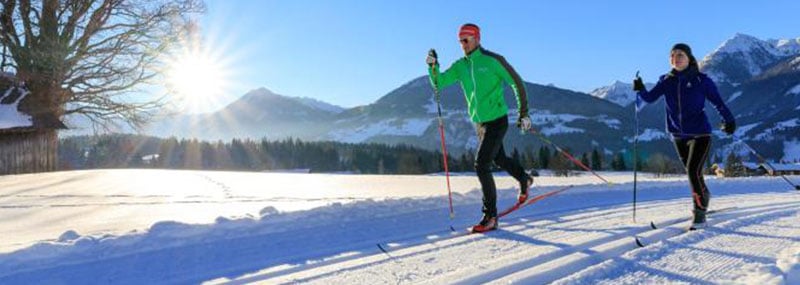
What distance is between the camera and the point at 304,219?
19.8 ft

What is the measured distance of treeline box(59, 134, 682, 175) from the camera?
245 ft

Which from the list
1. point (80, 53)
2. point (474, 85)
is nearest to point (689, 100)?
point (474, 85)

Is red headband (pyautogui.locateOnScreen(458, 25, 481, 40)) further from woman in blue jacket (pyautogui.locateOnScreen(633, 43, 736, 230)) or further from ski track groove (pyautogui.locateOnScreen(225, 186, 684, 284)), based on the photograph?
woman in blue jacket (pyautogui.locateOnScreen(633, 43, 736, 230))

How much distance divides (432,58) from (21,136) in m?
22.3

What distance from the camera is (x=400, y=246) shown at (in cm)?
490

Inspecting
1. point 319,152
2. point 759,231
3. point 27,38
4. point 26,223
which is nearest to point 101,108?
point 27,38

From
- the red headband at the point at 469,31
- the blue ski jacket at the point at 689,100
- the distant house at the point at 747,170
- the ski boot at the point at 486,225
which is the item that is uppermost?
the red headband at the point at 469,31

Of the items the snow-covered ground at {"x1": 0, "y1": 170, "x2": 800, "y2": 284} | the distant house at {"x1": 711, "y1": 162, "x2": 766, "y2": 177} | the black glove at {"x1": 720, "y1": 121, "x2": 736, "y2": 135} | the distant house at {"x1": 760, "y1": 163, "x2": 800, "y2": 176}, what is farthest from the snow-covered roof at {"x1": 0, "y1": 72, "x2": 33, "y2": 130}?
the distant house at {"x1": 711, "y1": 162, "x2": 766, "y2": 177}

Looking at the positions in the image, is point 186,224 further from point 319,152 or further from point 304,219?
point 319,152

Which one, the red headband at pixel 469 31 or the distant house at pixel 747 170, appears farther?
the distant house at pixel 747 170

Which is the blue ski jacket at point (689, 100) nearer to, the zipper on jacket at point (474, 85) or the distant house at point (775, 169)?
the zipper on jacket at point (474, 85)

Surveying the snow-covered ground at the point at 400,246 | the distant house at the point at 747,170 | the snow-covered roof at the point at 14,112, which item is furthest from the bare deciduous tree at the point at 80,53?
the distant house at the point at 747,170

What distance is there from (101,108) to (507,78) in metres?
19.9

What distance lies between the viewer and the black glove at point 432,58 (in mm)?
6371
